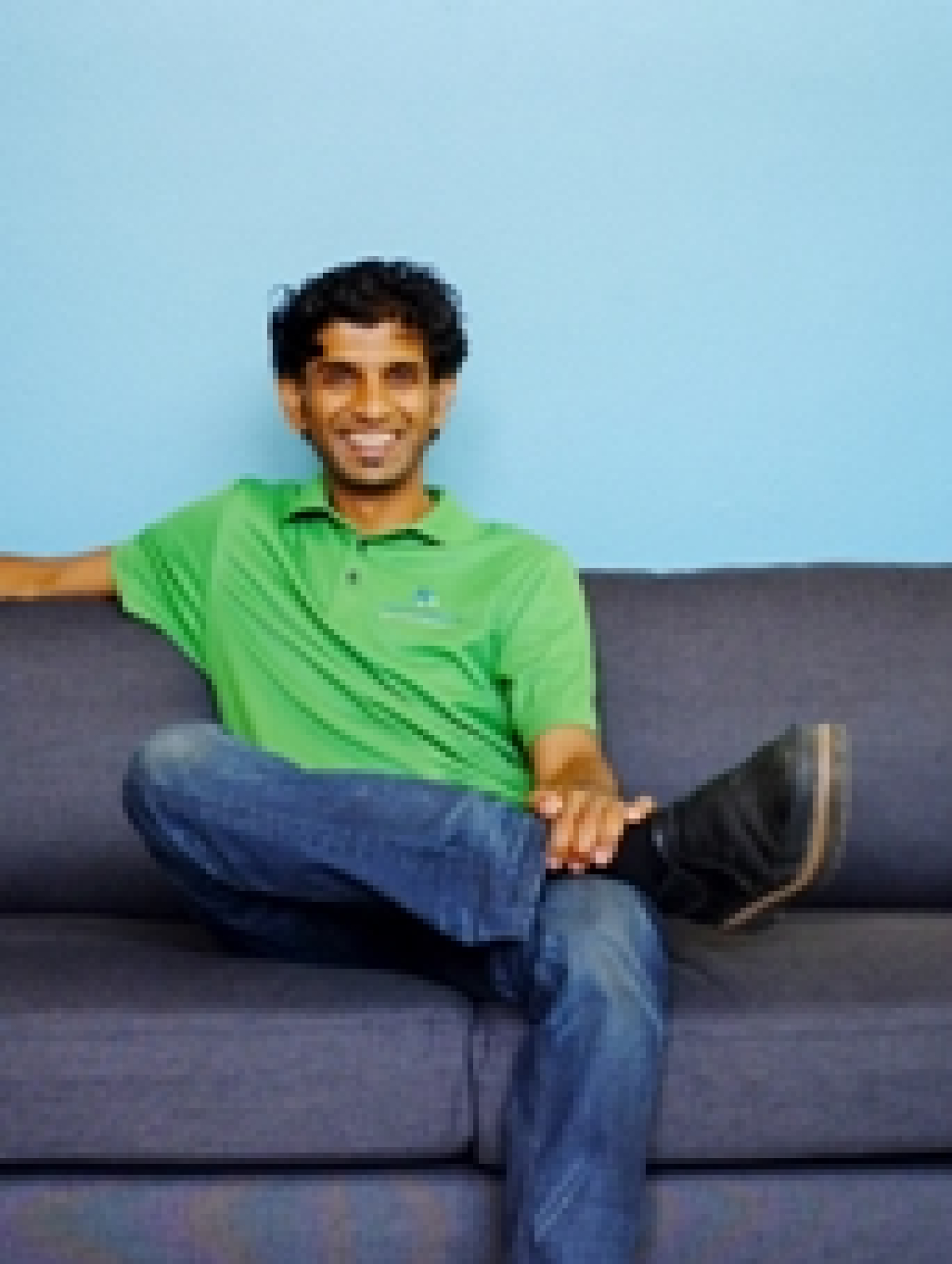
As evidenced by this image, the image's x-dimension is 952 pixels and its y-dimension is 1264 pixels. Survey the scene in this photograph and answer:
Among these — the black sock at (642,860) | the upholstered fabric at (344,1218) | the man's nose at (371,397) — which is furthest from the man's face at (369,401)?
the upholstered fabric at (344,1218)

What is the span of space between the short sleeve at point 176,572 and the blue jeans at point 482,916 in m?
0.48

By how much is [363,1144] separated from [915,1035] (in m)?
0.49

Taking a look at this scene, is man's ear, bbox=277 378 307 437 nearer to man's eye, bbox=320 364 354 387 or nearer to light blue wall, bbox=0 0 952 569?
man's eye, bbox=320 364 354 387

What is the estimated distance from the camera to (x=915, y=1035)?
1.88 meters

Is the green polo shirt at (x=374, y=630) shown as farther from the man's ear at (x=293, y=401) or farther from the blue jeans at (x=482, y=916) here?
the blue jeans at (x=482, y=916)

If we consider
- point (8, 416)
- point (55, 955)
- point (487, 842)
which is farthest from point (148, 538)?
point (487, 842)

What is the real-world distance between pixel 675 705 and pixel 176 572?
0.59 metres

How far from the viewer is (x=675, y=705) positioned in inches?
96.4

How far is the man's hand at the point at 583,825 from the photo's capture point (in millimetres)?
Result: 1937

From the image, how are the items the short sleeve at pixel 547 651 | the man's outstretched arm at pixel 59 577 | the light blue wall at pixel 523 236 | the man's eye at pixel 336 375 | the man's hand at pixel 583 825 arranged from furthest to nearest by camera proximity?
the light blue wall at pixel 523 236
the man's outstretched arm at pixel 59 577
the man's eye at pixel 336 375
the short sleeve at pixel 547 651
the man's hand at pixel 583 825

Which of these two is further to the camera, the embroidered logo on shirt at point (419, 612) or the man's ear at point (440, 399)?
the man's ear at point (440, 399)

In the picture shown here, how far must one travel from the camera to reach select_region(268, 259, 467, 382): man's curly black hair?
2.41m

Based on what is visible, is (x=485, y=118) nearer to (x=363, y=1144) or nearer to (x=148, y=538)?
(x=148, y=538)

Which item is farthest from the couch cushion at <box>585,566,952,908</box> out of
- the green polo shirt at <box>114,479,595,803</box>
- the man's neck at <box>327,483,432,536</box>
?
the man's neck at <box>327,483,432,536</box>
